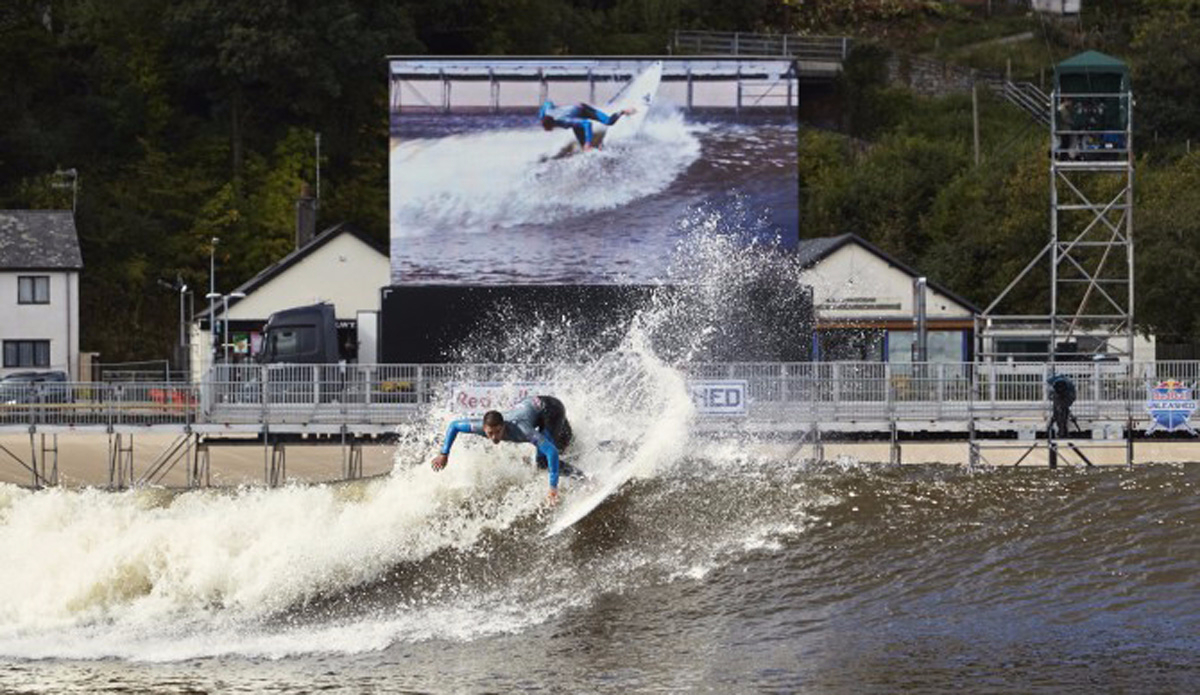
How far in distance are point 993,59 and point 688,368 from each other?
1968 inches

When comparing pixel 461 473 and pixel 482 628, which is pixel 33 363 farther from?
pixel 482 628

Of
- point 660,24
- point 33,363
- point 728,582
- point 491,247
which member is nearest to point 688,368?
point 491,247

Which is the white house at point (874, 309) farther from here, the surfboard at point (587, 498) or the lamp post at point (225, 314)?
the surfboard at point (587, 498)

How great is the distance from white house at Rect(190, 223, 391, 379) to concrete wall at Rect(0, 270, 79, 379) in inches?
200

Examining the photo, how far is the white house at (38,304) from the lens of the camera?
60.7 m

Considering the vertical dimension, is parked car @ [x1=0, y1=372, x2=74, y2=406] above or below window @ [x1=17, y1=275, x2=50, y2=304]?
below

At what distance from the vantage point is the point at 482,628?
20938 mm

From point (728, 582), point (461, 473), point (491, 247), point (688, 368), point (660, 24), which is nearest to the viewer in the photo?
point (728, 582)

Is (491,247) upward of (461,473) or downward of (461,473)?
upward

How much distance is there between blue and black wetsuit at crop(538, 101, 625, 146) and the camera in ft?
166

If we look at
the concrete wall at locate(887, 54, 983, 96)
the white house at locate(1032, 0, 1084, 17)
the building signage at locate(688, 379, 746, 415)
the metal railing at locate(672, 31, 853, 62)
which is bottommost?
the building signage at locate(688, 379, 746, 415)

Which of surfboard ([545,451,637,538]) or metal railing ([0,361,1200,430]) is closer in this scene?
surfboard ([545,451,637,538])

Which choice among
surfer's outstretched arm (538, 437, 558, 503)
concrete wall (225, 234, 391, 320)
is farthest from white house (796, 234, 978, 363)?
surfer's outstretched arm (538, 437, 558, 503)

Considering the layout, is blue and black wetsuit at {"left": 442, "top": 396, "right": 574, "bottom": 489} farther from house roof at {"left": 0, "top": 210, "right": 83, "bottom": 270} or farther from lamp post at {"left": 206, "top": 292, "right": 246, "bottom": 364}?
house roof at {"left": 0, "top": 210, "right": 83, "bottom": 270}
